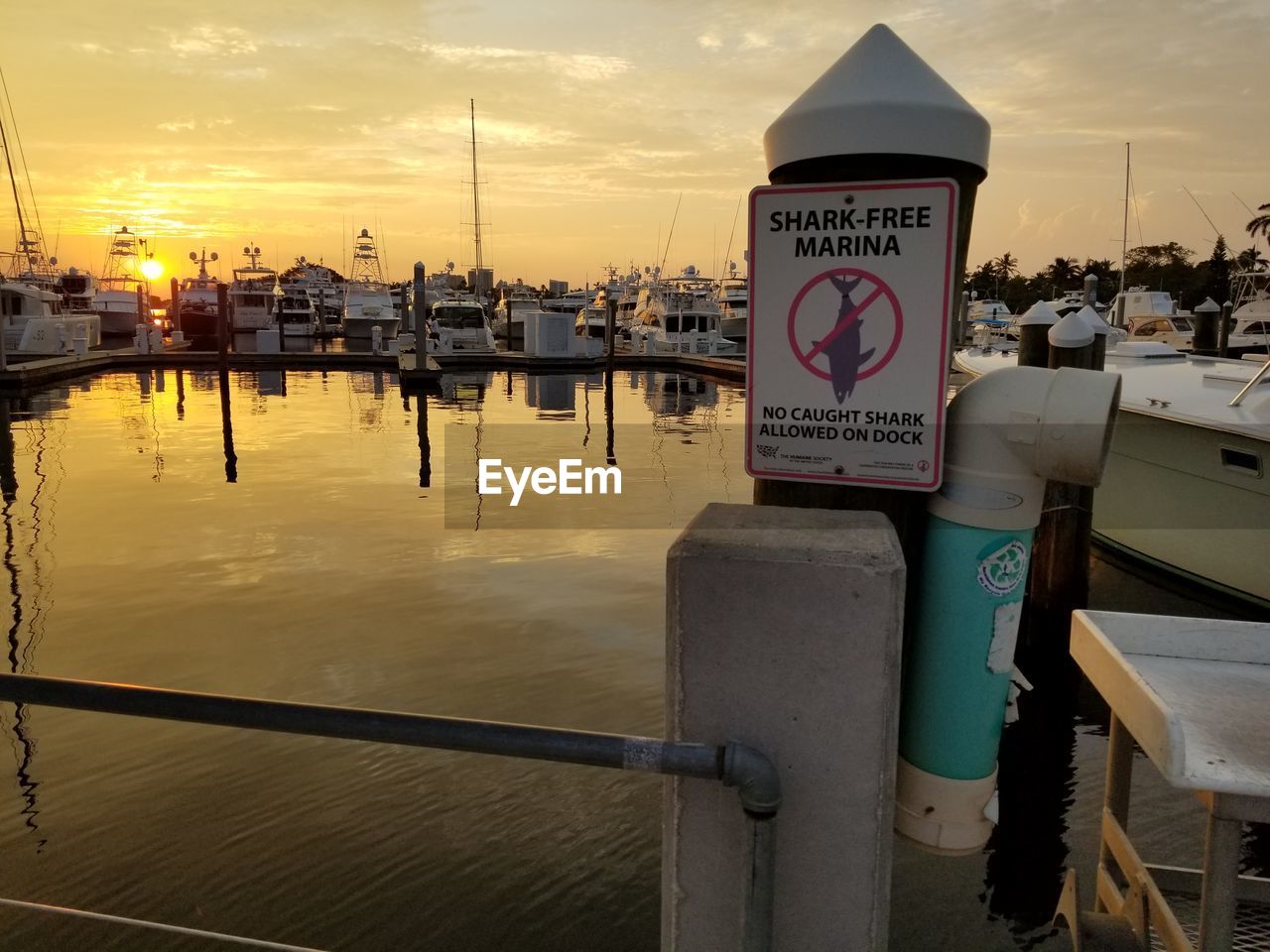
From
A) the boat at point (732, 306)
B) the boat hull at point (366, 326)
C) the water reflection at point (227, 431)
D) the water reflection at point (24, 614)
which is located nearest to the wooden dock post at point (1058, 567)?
the water reflection at point (24, 614)

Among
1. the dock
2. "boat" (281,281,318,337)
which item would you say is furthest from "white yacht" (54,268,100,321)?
the dock

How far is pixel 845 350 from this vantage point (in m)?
2.15

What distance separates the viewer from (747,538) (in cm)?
179

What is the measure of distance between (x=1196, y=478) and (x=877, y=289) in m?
8.54

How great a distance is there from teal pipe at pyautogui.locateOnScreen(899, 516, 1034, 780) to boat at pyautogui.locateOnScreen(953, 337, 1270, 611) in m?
6.43

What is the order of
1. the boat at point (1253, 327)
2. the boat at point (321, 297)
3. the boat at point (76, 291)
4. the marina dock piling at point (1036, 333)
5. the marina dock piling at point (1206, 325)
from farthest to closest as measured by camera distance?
the boat at point (321, 297)
the boat at point (76, 291)
the boat at point (1253, 327)
the marina dock piling at point (1206, 325)
the marina dock piling at point (1036, 333)

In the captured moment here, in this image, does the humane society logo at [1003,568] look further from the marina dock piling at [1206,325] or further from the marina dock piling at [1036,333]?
the marina dock piling at [1206,325]

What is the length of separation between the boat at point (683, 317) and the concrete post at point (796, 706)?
3718 centimetres

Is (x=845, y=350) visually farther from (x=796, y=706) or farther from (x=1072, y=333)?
(x=1072, y=333)

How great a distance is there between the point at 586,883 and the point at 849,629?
3.04 metres

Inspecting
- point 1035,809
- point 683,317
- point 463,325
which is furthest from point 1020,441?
point 683,317

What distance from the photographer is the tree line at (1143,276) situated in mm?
76625

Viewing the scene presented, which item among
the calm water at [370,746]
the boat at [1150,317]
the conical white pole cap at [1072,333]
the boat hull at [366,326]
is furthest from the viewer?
the boat hull at [366,326]

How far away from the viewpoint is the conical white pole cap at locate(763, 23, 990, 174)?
1990mm
